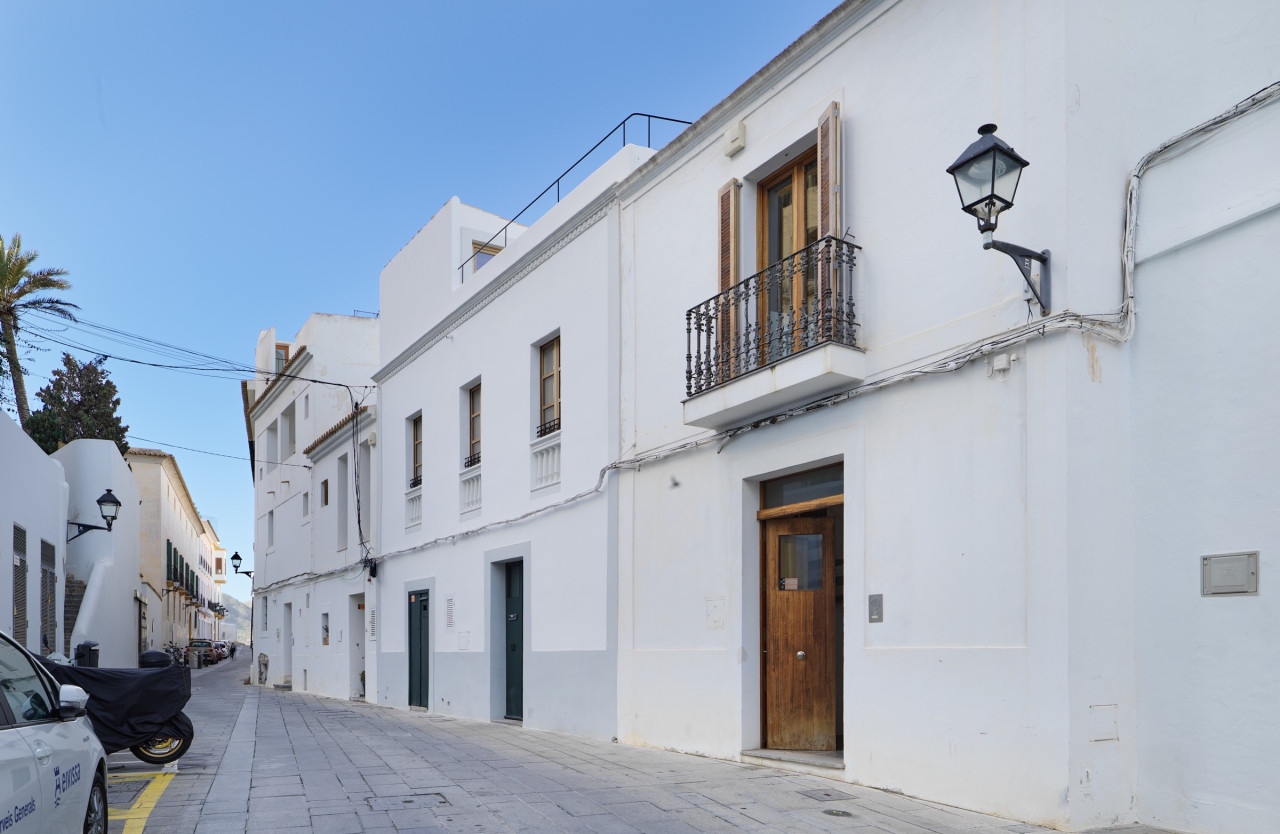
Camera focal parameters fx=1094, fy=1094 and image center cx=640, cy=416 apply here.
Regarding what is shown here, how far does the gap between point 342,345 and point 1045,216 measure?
24690 millimetres

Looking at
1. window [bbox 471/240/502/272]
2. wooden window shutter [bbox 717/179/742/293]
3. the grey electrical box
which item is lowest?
the grey electrical box

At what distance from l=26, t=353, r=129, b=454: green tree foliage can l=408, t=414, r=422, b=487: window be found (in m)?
21.6

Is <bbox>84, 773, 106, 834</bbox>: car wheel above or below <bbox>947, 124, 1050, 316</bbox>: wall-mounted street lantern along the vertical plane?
below

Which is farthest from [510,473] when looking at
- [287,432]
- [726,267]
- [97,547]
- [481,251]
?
[287,432]

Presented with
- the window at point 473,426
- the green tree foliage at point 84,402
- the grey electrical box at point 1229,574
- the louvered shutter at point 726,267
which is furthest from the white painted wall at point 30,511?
the green tree foliage at point 84,402

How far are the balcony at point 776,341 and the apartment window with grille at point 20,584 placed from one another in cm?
923

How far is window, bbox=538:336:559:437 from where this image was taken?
14719mm

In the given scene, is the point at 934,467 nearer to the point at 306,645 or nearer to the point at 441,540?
the point at 441,540

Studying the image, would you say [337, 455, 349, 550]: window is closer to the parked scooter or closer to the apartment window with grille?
the apartment window with grille

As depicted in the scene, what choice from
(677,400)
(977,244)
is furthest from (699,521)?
(977,244)

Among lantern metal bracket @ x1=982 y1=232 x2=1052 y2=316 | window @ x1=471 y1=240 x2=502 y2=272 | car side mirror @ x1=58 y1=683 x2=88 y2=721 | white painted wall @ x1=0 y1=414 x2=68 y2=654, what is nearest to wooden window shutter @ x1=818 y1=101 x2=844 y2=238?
lantern metal bracket @ x1=982 y1=232 x2=1052 y2=316

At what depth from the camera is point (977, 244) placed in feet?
26.3

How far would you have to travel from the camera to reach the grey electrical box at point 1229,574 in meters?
6.56

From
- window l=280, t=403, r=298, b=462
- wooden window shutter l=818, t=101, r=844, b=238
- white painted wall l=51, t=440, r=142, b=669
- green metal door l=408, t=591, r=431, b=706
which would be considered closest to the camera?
wooden window shutter l=818, t=101, r=844, b=238
